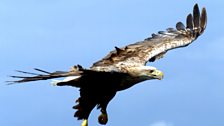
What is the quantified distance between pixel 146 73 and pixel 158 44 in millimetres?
3949

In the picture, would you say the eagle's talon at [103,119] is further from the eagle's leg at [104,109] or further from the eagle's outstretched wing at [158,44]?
the eagle's outstretched wing at [158,44]

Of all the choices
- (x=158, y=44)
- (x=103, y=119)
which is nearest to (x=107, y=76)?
(x=103, y=119)

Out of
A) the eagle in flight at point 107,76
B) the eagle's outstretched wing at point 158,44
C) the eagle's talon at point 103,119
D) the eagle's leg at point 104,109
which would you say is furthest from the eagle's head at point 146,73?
the eagle's talon at point 103,119

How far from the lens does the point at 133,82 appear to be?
63.3 ft

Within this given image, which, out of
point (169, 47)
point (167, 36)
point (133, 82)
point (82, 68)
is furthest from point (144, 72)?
point (167, 36)

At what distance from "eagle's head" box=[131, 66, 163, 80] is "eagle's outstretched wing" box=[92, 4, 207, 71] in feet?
1.98

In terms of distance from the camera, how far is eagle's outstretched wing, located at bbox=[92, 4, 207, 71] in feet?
68.5

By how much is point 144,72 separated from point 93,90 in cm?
124

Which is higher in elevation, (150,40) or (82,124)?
(150,40)

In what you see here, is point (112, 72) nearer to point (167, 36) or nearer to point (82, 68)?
point (82, 68)

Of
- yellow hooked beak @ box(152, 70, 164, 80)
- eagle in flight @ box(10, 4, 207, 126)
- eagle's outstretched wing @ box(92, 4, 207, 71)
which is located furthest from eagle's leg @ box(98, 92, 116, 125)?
yellow hooked beak @ box(152, 70, 164, 80)

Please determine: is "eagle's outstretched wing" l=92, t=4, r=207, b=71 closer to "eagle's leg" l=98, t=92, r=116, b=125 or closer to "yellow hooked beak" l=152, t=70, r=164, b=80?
"eagle's leg" l=98, t=92, r=116, b=125

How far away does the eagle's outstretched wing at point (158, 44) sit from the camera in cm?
2087

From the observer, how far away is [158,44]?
2320 cm
